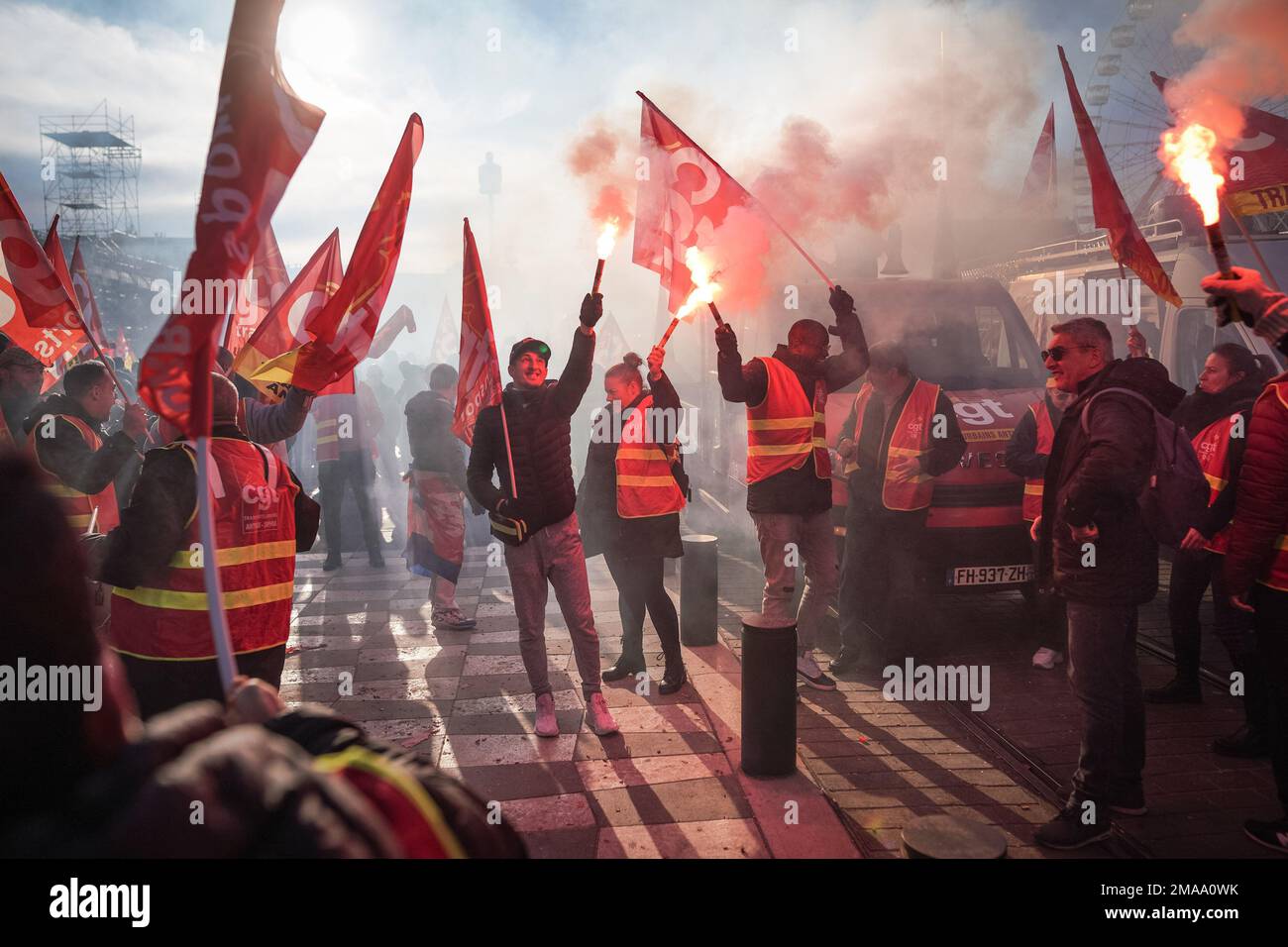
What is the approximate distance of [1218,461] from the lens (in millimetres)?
5125

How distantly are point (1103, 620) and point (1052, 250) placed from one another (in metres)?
16.8

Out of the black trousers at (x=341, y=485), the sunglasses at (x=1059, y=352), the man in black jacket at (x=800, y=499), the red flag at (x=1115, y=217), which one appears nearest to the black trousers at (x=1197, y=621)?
the red flag at (x=1115, y=217)

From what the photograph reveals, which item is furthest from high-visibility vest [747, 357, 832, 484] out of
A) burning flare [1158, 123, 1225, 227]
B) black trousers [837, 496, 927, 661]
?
burning flare [1158, 123, 1225, 227]

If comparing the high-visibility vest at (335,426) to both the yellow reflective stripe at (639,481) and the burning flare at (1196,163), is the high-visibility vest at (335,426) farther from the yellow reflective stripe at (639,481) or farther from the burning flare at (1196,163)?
the burning flare at (1196,163)

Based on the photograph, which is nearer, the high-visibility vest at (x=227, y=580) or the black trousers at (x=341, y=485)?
the high-visibility vest at (x=227, y=580)

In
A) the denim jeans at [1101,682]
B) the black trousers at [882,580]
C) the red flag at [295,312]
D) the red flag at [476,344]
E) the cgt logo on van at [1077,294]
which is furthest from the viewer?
the cgt logo on van at [1077,294]

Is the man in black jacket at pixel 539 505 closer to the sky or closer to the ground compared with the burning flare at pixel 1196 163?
closer to the ground

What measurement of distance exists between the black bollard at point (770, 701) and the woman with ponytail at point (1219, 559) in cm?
238

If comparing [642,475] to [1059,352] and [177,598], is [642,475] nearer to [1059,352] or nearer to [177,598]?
[1059,352]

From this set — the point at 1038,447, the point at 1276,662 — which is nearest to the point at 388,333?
the point at 1038,447

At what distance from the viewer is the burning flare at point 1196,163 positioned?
3.46 metres

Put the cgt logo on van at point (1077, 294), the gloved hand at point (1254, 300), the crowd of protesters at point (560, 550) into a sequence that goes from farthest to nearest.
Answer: the cgt logo on van at point (1077, 294), the gloved hand at point (1254, 300), the crowd of protesters at point (560, 550)
